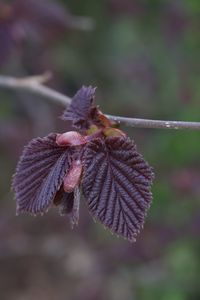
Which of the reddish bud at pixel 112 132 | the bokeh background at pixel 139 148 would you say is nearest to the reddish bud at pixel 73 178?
the reddish bud at pixel 112 132

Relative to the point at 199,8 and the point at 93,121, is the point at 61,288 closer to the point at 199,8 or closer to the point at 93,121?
the point at 199,8

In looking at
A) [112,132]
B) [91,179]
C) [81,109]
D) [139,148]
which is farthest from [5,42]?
[139,148]

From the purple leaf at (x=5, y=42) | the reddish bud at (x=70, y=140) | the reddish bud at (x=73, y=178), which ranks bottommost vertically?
the reddish bud at (x=73, y=178)

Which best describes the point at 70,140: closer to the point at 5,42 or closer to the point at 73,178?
the point at 73,178

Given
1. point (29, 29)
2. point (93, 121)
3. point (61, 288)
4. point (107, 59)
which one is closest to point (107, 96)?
point (107, 59)

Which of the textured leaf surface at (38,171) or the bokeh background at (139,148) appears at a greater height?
the bokeh background at (139,148)

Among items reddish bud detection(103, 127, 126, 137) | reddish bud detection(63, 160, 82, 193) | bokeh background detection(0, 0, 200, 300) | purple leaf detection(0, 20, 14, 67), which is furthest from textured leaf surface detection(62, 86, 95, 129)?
bokeh background detection(0, 0, 200, 300)

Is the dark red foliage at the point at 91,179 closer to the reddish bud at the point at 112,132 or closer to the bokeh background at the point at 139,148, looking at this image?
the reddish bud at the point at 112,132

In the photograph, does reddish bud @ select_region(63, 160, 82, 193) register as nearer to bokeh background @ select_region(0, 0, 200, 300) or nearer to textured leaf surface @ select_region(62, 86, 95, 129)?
textured leaf surface @ select_region(62, 86, 95, 129)
